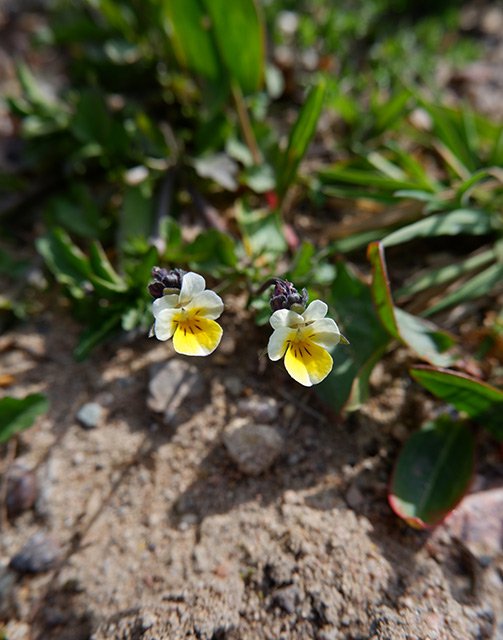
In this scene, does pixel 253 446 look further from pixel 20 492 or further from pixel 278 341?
pixel 20 492

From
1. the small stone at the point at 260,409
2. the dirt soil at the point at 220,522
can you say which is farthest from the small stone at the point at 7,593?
the small stone at the point at 260,409

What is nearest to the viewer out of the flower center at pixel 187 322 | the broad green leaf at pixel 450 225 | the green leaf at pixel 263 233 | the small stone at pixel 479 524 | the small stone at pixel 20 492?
the flower center at pixel 187 322

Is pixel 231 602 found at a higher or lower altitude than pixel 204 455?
lower

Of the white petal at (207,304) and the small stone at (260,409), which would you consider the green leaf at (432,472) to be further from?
the white petal at (207,304)

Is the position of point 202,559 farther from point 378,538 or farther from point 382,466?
point 382,466

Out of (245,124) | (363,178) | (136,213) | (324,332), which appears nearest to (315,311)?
(324,332)

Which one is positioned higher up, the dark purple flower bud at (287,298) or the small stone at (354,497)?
the dark purple flower bud at (287,298)

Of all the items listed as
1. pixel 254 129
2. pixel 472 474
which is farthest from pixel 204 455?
pixel 254 129
